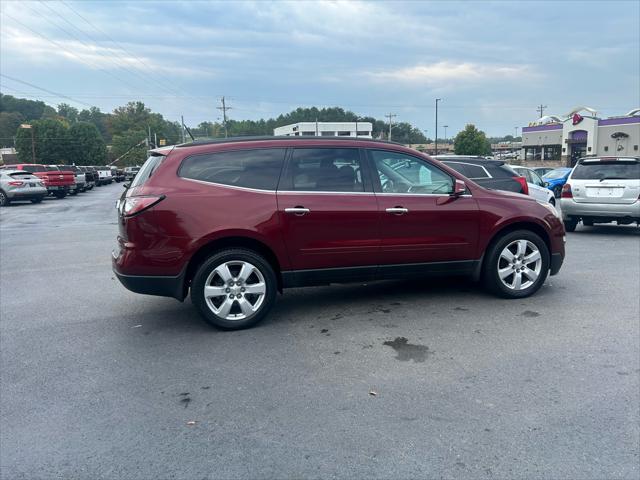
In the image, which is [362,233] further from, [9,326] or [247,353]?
[9,326]

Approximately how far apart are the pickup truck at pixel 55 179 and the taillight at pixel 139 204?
22.7 m

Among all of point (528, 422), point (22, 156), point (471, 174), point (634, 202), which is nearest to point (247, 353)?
point (528, 422)

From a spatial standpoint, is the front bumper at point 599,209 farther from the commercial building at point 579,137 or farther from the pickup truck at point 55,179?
the commercial building at point 579,137

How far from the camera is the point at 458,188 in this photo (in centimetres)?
567

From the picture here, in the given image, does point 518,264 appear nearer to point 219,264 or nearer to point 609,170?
point 219,264

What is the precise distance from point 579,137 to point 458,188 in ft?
207

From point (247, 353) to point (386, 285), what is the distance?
106 inches

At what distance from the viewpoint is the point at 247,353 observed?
4496mm

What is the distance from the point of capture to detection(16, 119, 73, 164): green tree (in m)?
60.4

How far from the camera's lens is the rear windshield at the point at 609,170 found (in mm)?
10727

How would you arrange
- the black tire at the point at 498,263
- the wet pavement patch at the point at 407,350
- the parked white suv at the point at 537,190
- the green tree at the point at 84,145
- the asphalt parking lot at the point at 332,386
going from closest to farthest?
the asphalt parking lot at the point at 332,386 → the wet pavement patch at the point at 407,350 → the black tire at the point at 498,263 → the parked white suv at the point at 537,190 → the green tree at the point at 84,145

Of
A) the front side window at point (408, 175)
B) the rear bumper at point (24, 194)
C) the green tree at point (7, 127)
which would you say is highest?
the green tree at point (7, 127)

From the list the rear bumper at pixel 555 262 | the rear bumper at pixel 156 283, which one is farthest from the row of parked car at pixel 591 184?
the rear bumper at pixel 156 283

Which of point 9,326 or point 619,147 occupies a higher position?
point 619,147
